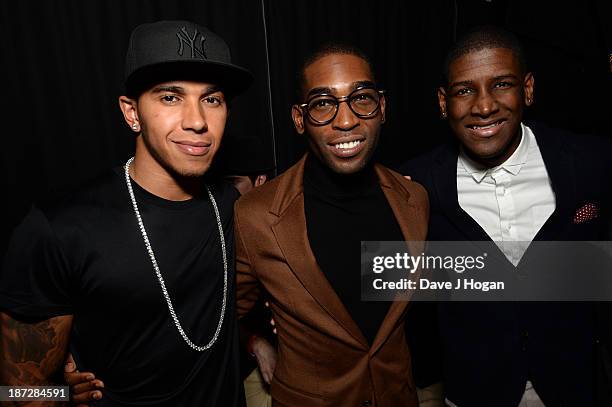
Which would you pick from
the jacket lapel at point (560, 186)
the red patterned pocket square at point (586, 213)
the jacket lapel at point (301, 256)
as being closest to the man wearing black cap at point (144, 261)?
the jacket lapel at point (301, 256)

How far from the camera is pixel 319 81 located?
5.26 ft

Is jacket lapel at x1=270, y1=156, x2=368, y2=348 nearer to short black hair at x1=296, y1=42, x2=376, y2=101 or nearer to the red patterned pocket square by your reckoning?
short black hair at x1=296, y1=42, x2=376, y2=101

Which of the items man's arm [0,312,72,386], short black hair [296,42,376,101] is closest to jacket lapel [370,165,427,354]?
short black hair [296,42,376,101]

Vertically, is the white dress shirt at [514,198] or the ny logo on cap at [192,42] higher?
the ny logo on cap at [192,42]

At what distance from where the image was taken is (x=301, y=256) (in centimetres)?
151

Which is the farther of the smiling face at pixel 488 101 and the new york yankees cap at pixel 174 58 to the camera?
the smiling face at pixel 488 101

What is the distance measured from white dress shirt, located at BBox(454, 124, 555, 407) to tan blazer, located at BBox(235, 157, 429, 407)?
1.11 ft

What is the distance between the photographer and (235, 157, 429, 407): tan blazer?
1.48 m

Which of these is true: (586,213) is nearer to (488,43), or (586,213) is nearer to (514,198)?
(514,198)

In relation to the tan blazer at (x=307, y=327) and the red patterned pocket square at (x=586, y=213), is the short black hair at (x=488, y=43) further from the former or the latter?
the tan blazer at (x=307, y=327)

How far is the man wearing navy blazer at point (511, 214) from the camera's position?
62.6 inches

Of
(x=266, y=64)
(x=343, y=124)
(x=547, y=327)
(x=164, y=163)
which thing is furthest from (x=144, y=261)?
(x=266, y=64)

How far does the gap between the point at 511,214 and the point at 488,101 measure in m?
0.45

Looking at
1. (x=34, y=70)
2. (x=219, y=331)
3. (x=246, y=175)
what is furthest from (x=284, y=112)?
(x=219, y=331)
